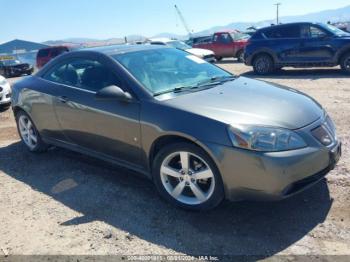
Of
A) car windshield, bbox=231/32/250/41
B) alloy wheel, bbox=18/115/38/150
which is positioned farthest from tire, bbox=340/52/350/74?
alloy wheel, bbox=18/115/38/150

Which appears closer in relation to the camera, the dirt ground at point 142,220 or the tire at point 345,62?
the dirt ground at point 142,220

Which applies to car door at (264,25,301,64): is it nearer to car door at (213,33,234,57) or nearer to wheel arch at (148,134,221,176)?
car door at (213,33,234,57)

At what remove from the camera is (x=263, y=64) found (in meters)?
13.9

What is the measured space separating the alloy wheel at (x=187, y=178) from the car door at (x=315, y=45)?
33.7ft

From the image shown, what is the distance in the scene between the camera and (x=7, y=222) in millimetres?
3990

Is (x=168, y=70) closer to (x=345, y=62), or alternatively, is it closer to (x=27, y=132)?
(x=27, y=132)

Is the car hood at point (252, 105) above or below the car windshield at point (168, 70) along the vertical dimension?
below

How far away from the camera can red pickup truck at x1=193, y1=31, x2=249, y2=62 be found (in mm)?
21297

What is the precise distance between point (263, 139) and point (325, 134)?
73cm

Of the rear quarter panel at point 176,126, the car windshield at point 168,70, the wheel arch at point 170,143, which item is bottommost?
the wheel arch at point 170,143

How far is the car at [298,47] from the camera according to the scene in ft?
40.7

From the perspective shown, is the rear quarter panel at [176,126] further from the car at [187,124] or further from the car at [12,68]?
the car at [12,68]

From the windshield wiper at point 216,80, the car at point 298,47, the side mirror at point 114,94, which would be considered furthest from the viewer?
the car at point 298,47

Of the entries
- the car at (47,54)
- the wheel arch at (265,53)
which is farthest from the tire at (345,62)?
the car at (47,54)
